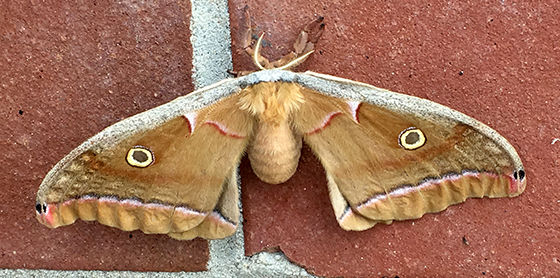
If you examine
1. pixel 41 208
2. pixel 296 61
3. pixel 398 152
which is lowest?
pixel 41 208

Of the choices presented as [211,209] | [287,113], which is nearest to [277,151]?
[287,113]

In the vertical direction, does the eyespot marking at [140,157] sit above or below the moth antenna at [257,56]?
below

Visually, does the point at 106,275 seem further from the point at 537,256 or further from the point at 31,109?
the point at 537,256

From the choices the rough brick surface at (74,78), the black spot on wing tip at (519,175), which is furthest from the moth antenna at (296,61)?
the black spot on wing tip at (519,175)

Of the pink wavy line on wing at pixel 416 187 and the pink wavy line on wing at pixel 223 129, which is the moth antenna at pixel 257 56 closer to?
the pink wavy line on wing at pixel 223 129

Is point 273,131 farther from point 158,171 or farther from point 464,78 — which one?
point 464,78

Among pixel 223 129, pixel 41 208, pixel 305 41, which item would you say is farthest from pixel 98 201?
pixel 305 41
